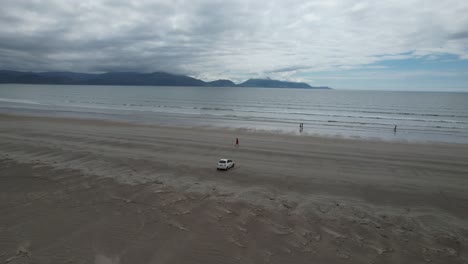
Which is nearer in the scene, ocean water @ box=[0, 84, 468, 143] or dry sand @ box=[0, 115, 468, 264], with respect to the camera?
dry sand @ box=[0, 115, 468, 264]

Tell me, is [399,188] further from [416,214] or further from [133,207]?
[133,207]

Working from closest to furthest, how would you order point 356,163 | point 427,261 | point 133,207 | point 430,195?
1. point 427,261
2. point 133,207
3. point 430,195
4. point 356,163

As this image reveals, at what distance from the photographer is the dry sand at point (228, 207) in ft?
29.6

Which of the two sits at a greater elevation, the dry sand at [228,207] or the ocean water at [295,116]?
the ocean water at [295,116]

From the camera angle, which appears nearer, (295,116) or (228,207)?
(228,207)

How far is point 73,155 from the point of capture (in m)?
20.4

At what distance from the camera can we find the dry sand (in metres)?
9.02

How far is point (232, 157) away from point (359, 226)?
1188cm

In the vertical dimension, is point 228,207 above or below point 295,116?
below

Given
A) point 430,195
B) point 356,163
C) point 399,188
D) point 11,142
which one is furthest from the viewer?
point 11,142

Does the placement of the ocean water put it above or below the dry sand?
above

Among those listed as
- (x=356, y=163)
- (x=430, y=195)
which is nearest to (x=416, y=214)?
(x=430, y=195)

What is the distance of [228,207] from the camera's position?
12.2 m

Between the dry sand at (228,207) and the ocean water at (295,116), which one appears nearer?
the dry sand at (228,207)
